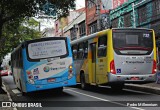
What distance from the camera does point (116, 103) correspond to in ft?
42.9

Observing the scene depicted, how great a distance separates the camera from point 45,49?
617 inches

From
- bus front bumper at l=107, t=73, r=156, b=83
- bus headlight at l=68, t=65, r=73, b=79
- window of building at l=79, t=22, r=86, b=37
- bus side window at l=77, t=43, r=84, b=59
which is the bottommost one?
bus front bumper at l=107, t=73, r=156, b=83

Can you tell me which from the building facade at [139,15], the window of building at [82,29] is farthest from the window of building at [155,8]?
the window of building at [82,29]

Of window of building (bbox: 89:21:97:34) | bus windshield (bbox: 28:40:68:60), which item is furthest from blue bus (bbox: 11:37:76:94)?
window of building (bbox: 89:21:97:34)

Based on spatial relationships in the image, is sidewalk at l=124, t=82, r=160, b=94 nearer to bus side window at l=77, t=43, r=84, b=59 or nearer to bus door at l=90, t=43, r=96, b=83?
bus door at l=90, t=43, r=96, b=83

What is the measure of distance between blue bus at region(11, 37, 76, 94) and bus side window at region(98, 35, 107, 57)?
1691 millimetres

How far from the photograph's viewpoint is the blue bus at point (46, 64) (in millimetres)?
15320

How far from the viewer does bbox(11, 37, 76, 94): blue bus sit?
50.3ft

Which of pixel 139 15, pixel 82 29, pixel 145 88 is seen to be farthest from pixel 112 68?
pixel 82 29

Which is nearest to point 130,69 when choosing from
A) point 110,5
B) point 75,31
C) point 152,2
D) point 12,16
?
point 12,16

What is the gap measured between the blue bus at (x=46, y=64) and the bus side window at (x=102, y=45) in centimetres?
169

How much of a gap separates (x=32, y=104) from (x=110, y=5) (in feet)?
86.5

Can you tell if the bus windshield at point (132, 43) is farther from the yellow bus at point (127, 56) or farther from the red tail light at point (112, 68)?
the red tail light at point (112, 68)

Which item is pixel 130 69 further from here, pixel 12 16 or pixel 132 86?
pixel 12 16
